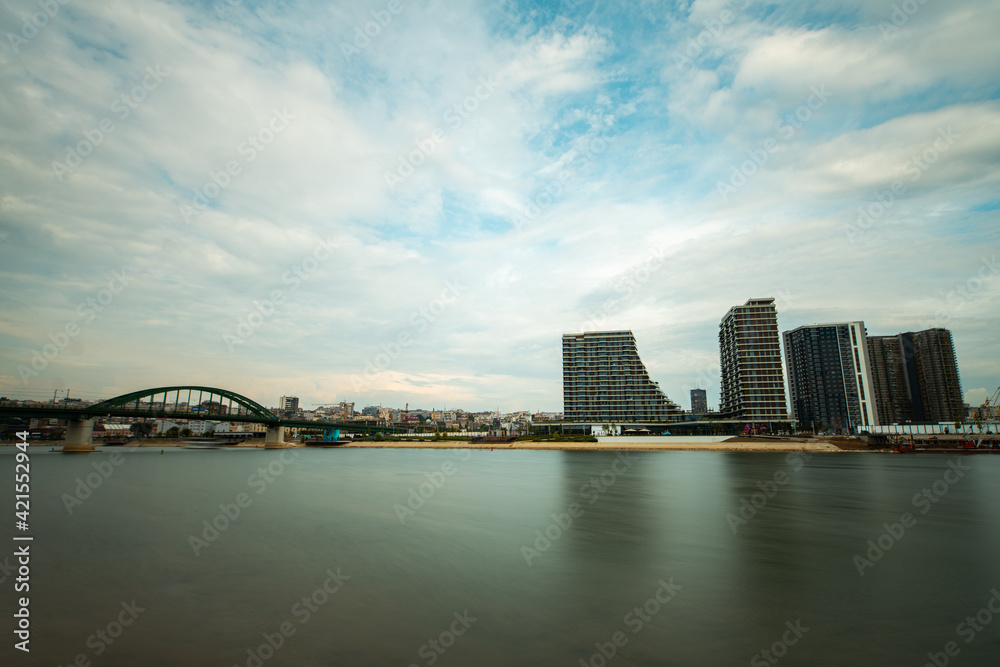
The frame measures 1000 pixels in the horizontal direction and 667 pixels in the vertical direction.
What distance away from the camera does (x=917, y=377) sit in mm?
184000

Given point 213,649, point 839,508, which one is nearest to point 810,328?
point 839,508

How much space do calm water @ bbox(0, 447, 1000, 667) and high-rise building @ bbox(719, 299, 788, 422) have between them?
11407cm

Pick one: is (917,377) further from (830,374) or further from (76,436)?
(76,436)

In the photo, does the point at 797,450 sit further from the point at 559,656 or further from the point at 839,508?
the point at 559,656

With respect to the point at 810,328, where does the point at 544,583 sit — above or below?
below

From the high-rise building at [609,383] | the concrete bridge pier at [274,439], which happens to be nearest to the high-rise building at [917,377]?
the high-rise building at [609,383]

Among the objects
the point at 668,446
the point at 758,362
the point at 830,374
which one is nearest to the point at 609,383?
the point at 758,362

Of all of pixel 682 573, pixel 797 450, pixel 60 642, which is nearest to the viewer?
pixel 60 642

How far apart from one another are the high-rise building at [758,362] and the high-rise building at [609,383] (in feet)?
88.9

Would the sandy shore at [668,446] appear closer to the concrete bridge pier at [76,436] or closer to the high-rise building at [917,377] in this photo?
the concrete bridge pier at [76,436]

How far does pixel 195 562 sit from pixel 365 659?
1105 centimetres

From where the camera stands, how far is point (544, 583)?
1459 cm

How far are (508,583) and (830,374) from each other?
218 m

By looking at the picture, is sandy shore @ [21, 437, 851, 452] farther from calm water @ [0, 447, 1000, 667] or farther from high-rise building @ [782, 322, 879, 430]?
high-rise building @ [782, 322, 879, 430]
